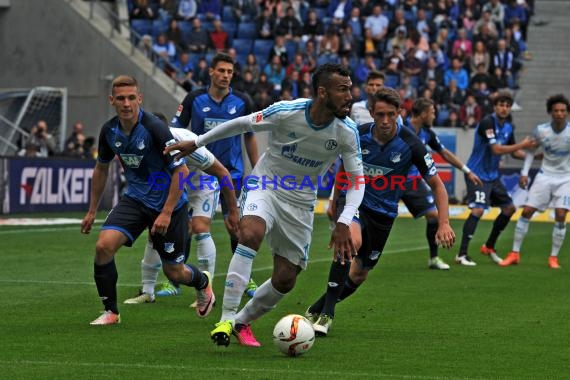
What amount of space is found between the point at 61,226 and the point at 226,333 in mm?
14200

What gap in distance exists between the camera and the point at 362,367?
837 centimetres

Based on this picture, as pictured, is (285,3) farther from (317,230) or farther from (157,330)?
(157,330)

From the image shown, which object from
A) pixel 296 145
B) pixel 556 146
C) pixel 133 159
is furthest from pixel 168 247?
pixel 556 146

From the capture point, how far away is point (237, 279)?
29.5 feet

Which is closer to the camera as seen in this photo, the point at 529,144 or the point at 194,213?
the point at 194,213

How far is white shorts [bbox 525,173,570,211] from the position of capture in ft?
55.7

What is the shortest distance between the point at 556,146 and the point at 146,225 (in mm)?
8145

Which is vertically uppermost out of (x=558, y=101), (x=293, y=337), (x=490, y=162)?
(x=558, y=101)

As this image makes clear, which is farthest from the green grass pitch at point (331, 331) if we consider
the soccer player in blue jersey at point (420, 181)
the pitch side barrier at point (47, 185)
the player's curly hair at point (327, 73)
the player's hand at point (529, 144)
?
the pitch side barrier at point (47, 185)

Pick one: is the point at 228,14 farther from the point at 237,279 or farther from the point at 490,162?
the point at 237,279

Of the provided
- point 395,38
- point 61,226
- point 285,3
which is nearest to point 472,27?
point 395,38

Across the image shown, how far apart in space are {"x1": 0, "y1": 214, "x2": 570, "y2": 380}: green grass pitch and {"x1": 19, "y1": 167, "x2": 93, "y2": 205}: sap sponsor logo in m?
7.72

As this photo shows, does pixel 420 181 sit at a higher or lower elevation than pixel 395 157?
lower

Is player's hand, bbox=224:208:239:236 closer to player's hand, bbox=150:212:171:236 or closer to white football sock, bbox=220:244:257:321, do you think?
player's hand, bbox=150:212:171:236
